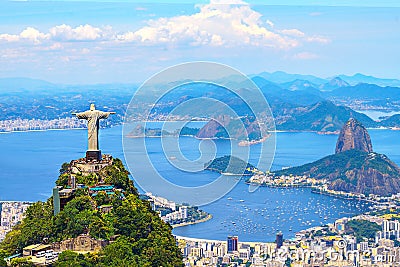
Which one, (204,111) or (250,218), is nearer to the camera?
(204,111)

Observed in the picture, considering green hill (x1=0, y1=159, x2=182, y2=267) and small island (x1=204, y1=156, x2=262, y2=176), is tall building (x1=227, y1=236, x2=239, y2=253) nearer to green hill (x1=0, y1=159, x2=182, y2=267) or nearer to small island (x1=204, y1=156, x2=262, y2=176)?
small island (x1=204, y1=156, x2=262, y2=176)

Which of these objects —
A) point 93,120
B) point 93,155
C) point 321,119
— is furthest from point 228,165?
point 321,119

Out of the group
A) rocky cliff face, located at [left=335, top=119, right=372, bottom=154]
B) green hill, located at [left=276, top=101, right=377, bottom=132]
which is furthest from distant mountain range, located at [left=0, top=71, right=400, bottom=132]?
rocky cliff face, located at [left=335, top=119, right=372, bottom=154]

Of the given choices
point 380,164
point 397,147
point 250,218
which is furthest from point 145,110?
point 397,147

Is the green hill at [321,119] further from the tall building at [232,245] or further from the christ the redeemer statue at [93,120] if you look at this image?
the christ the redeemer statue at [93,120]

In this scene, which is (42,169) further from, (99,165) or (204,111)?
(99,165)

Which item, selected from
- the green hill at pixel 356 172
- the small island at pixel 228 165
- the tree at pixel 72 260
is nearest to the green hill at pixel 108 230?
the tree at pixel 72 260

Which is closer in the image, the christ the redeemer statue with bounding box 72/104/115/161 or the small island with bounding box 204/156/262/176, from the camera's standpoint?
the christ the redeemer statue with bounding box 72/104/115/161
